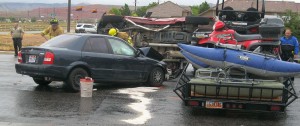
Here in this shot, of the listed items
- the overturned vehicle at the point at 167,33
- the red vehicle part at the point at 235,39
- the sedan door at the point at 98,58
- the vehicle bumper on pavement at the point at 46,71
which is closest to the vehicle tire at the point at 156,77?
the sedan door at the point at 98,58

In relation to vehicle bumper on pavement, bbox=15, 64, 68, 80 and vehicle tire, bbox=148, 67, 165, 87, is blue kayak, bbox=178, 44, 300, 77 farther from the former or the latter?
vehicle tire, bbox=148, 67, 165, 87

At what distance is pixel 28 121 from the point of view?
8.35 meters

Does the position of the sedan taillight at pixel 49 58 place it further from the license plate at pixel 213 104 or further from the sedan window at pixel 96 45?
the license plate at pixel 213 104

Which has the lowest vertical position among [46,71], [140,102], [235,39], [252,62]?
[140,102]

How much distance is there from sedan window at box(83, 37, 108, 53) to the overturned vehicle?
10.2 ft

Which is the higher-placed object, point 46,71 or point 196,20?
point 196,20

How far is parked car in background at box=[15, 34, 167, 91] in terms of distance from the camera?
11.6 meters

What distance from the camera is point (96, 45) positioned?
41.1 ft

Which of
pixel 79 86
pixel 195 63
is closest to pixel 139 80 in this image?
pixel 79 86

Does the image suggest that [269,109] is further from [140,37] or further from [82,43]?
[140,37]

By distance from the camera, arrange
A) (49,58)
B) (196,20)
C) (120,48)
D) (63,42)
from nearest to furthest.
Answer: (49,58)
(63,42)
(120,48)
(196,20)

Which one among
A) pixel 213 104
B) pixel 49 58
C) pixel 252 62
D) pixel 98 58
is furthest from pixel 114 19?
pixel 213 104

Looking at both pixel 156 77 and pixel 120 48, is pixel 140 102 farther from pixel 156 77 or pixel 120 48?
pixel 156 77

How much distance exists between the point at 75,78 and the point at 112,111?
2.61 meters
